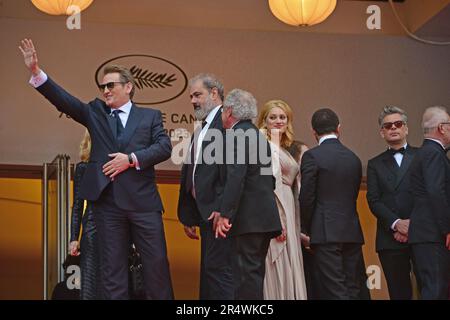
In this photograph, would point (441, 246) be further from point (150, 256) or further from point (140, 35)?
point (140, 35)

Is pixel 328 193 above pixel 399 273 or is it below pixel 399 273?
above

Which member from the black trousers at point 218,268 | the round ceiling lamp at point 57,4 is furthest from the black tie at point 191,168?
the round ceiling lamp at point 57,4

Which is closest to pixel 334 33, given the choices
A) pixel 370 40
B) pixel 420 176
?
pixel 370 40

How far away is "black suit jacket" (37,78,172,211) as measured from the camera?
560 centimetres

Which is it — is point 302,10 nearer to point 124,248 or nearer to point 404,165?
point 404,165

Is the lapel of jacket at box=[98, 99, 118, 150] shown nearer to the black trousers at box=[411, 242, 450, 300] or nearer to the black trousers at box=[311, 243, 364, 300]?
the black trousers at box=[311, 243, 364, 300]

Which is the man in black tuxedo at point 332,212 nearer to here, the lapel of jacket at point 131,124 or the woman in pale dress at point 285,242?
the woman in pale dress at point 285,242

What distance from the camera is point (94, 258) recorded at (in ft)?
19.4

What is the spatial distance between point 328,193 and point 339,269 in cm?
46

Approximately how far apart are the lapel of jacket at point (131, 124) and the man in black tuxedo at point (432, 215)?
173 centimetres

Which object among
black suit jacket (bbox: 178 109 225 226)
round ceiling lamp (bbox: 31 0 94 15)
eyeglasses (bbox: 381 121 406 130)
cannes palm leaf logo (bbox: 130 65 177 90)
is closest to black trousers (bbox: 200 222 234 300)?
black suit jacket (bbox: 178 109 225 226)

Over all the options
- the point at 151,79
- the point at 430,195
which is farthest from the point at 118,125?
the point at 151,79

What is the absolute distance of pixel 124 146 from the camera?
572 centimetres

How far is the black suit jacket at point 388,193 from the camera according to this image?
6.40 metres
